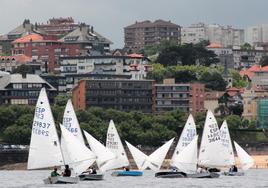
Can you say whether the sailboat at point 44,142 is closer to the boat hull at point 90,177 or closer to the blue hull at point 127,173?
the boat hull at point 90,177

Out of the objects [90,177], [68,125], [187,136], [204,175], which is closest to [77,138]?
[90,177]

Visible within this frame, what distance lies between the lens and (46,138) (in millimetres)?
89375

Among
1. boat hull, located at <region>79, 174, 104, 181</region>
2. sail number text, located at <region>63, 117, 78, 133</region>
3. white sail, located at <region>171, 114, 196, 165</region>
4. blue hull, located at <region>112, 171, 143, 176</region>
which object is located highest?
sail number text, located at <region>63, 117, 78, 133</region>

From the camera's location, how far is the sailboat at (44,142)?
8831 cm

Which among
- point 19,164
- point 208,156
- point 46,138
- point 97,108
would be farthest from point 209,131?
point 97,108

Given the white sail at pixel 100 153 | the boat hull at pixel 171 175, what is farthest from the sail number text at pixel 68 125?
the boat hull at pixel 171 175

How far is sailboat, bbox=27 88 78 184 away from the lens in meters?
88.3

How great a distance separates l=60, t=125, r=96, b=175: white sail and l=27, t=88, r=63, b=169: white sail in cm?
495

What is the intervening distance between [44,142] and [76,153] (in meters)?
6.85

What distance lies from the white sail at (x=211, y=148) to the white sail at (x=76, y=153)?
41.4ft

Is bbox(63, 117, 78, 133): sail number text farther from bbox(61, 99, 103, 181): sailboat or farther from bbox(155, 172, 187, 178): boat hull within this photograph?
bbox(155, 172, 187, 178): boat hull

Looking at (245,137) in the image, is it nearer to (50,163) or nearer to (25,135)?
(25,135)

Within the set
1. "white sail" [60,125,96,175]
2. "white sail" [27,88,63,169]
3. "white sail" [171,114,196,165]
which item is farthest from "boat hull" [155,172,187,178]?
"white sail" [27,88,63,169]

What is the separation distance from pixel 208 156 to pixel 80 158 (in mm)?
15060
